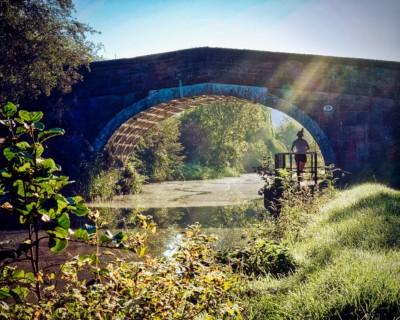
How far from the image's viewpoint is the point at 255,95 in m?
12.0

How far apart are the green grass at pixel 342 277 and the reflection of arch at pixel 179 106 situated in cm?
694

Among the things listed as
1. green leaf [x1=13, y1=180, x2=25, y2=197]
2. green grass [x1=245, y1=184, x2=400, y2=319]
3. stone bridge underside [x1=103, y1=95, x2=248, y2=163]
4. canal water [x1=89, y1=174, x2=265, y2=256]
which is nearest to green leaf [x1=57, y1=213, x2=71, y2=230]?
green leaf [x1=13, y1=180, x2=25, y2=197]

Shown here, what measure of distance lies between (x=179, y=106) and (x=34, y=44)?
6.16 metres

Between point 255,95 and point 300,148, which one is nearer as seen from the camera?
point 300,148

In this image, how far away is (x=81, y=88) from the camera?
1314 centimetres

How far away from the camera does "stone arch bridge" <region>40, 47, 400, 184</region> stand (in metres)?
11.1

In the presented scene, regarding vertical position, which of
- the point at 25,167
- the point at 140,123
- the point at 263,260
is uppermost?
the point at 140,123

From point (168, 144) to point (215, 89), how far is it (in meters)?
11.3

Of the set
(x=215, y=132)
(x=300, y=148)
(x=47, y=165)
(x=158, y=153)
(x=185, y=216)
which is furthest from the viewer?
(x=215, y=132)

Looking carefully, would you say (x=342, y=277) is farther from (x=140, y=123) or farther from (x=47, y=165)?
(x=140, y=123)

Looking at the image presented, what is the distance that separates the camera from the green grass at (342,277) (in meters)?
2.25

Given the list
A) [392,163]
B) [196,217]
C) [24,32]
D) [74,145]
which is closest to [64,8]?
[24,32]

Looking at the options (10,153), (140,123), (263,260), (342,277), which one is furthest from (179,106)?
(10,153)

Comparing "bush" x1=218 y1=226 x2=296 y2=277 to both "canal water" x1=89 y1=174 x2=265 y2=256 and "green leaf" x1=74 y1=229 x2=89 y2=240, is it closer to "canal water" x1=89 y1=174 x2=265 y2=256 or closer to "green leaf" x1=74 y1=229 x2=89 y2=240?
"canal water" x1=89 y1=174 x2=265 y2=256
